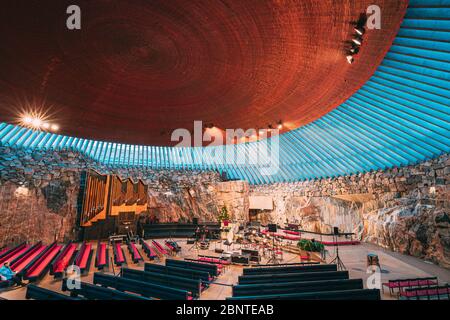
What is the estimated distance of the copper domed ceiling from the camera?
608 centimetres

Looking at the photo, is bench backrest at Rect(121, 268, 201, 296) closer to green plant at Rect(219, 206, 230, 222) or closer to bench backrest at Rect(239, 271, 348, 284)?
bench backrest at Rect(239, 271, 348, 284)

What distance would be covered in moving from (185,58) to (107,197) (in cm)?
1211

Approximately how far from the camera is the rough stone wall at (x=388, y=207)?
35.1 feet

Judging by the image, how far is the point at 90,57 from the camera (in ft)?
26.0

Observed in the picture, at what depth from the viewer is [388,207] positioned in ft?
46.4

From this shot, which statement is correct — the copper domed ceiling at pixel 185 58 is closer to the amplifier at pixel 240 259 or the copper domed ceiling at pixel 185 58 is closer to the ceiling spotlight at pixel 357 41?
the ceiling spotlight at pixel 357 41

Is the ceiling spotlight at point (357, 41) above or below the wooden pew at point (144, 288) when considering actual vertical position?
above

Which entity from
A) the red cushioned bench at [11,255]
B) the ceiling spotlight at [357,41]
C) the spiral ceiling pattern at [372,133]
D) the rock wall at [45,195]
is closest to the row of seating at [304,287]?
the ceiling spotlight at [357,41]

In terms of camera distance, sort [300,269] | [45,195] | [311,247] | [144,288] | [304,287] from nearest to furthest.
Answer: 1. [304,287]
2. [144,288]
3. [300,269]
4. [311,247]
5. [45,195]

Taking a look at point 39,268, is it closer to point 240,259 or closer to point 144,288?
point 144,288

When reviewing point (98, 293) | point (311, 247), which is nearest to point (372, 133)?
point (311, 247)

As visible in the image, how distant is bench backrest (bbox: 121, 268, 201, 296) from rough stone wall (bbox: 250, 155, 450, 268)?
11272 mm
